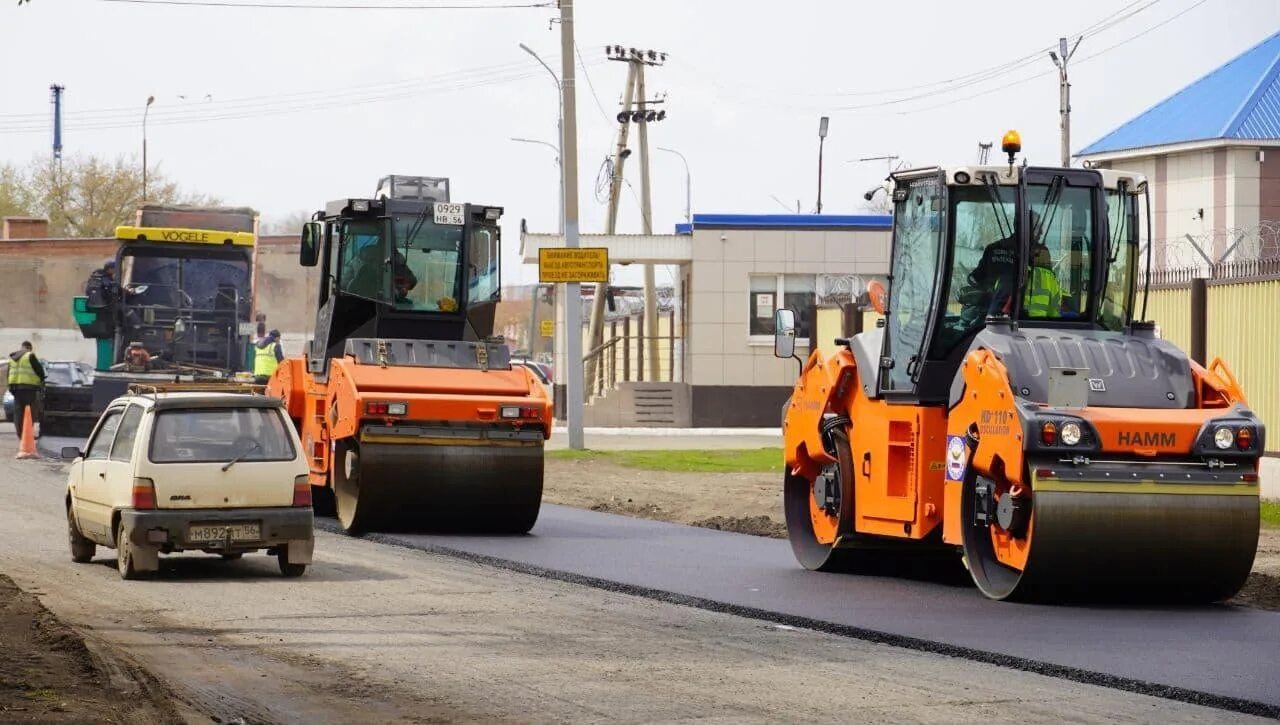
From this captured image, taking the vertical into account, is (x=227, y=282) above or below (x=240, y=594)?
above

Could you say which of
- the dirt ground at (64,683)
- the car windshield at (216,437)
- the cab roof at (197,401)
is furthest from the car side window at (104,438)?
the dirt ground at (64,683)

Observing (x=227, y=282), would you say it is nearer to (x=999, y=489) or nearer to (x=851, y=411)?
(x=851, y=411)

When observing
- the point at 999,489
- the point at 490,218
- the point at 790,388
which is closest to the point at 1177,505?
the point at 999,489

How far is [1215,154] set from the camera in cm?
4769

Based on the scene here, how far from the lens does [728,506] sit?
2228 cm

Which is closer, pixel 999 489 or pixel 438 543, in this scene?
pixel 999 489

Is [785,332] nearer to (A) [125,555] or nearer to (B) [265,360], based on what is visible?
(A) [125,555]

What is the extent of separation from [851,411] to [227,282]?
18.5 metres

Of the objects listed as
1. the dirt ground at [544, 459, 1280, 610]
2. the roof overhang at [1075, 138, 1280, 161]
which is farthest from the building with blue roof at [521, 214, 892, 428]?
the dirt ground at [544, 459, 1280, 610]

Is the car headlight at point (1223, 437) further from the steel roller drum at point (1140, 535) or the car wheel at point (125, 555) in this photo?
the car wheel at point (125, 555)

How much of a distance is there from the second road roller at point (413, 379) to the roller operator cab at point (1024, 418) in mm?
3488

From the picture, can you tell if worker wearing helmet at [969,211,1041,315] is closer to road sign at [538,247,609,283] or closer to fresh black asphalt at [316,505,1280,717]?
fresh black asphalt at [316,505,1280,717]

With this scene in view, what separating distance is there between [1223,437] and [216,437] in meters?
7.33

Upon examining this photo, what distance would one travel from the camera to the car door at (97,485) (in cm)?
1492
